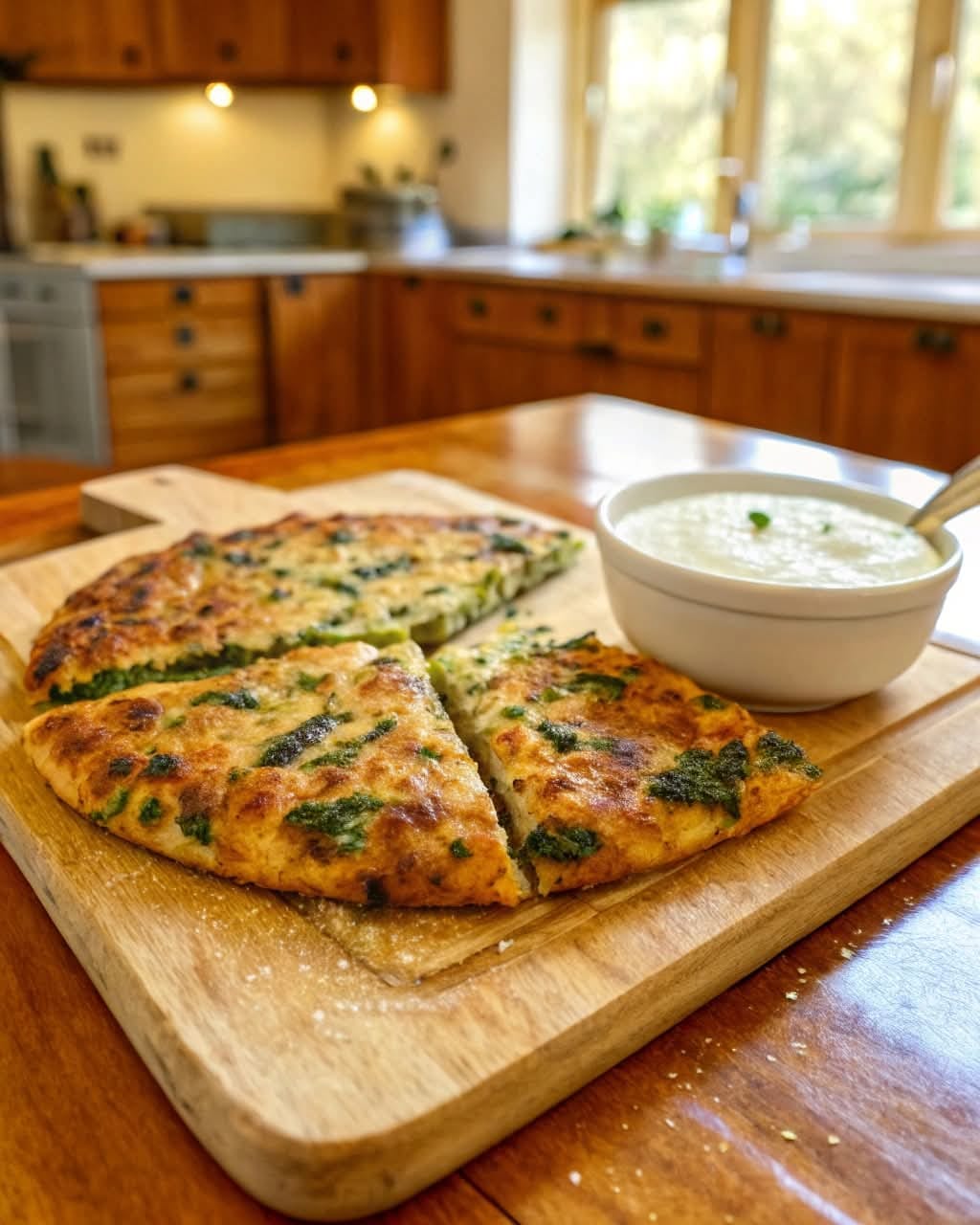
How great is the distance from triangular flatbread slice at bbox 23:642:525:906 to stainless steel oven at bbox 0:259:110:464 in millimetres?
3842

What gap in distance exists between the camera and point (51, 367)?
442 cm

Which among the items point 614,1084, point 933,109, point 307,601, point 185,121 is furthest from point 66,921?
point 185,121

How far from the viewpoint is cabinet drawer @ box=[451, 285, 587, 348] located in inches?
160

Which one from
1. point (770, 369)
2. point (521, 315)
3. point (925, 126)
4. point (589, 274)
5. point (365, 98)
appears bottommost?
point (770, 369)

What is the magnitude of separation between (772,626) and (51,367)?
4.18 meters

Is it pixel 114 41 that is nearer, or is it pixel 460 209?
pixel 114 41

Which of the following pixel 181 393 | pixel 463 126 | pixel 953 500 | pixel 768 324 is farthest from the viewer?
pixel 463 126

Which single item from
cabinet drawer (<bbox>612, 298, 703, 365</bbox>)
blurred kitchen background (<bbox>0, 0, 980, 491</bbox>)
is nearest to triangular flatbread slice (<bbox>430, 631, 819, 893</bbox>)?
blurred kitchen background (<bbox>0, 0, 980, 491</bbox>)

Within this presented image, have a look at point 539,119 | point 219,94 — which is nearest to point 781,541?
point 539,119

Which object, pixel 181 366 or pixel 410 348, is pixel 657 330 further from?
pixel 181 366

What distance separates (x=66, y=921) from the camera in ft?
2.25

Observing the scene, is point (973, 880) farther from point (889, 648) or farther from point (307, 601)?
point (307, 601)

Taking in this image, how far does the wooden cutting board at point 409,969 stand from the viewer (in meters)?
0.53

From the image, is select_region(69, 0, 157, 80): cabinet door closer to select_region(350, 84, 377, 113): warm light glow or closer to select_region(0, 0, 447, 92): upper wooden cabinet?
select_region(0, 0, 447, 92): upper wooden cabinet
